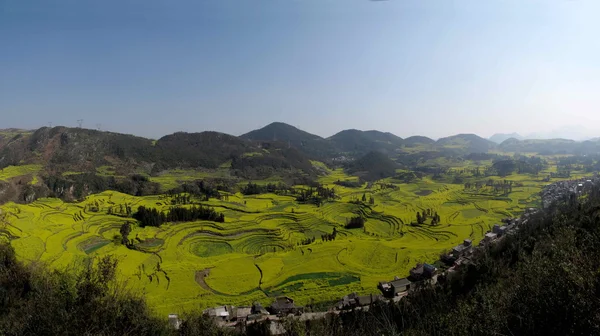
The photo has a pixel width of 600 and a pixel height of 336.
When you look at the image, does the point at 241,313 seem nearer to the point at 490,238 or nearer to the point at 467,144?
the point at 490,238

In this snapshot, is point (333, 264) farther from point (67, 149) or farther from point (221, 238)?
point (67, 149)

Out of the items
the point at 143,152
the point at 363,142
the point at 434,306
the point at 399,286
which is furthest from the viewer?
the point at 363,142

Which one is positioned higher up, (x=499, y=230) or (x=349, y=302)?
(x=499, y=230)

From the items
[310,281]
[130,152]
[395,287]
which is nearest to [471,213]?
[395,287]

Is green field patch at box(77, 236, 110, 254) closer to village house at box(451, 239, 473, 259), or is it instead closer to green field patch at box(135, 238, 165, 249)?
green field patch at box(135, 238, 165, 249)

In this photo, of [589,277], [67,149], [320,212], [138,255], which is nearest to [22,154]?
[67,149]
